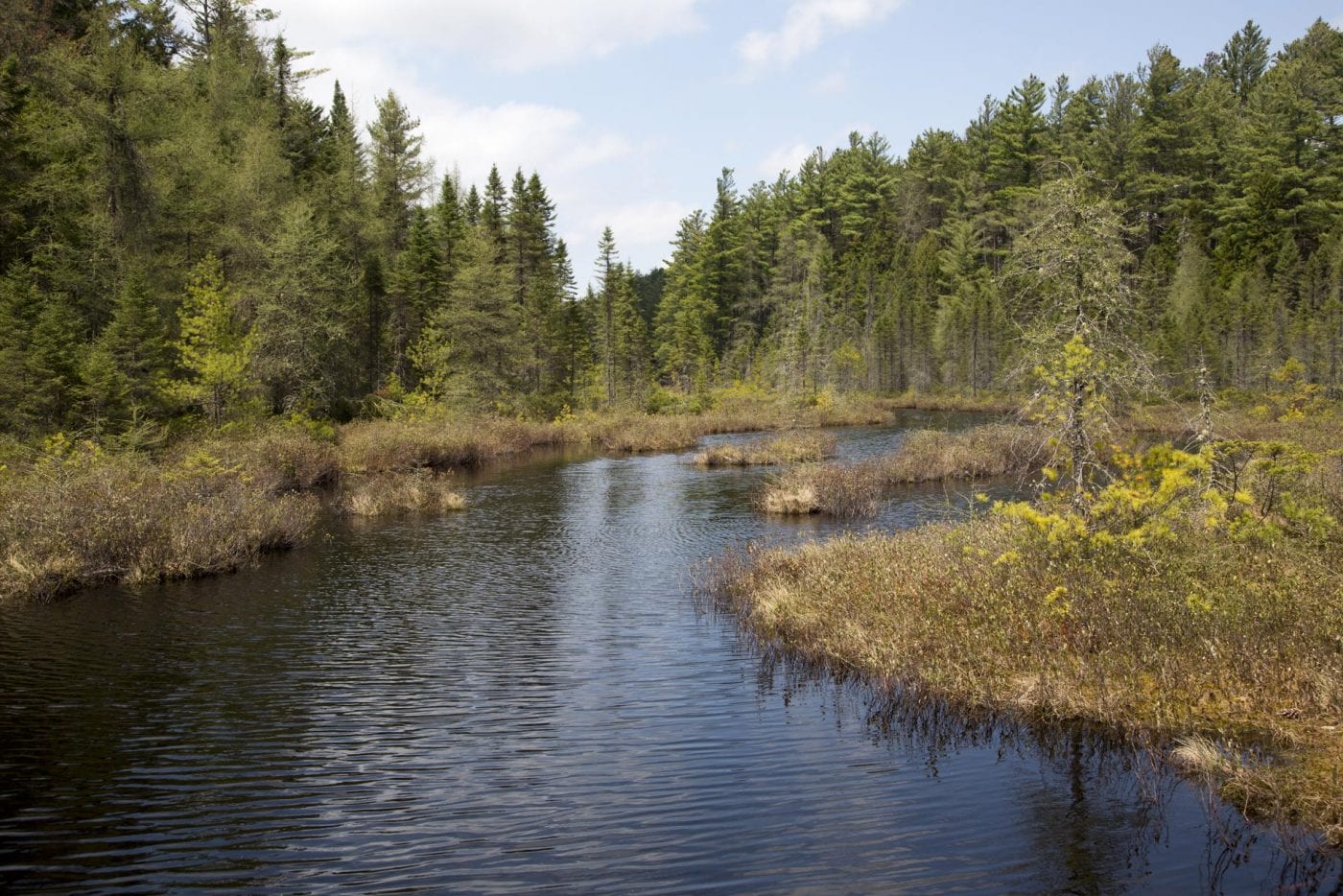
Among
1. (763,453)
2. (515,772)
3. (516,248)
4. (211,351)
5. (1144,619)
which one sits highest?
(516,248)

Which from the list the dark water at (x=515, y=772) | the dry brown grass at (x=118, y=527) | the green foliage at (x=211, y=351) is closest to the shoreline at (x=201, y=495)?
the dry brown grass at (x=118, y=527)

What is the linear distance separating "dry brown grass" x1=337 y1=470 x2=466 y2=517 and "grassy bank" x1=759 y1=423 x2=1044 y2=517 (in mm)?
10980

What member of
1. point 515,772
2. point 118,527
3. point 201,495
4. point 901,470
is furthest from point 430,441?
point 515,772

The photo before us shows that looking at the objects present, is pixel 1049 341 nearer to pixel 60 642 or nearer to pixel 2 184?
pixel 60 642

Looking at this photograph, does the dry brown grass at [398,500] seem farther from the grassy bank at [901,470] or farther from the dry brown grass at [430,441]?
the grassy bank at [901,470]

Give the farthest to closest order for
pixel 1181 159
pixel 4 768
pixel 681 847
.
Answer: pixel 1181 159 → pixel 4 768 → pixel 681 847

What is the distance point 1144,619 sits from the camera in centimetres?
1048

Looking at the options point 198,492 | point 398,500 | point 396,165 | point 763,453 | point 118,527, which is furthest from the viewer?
point 396,165

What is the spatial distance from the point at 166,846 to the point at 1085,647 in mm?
10387

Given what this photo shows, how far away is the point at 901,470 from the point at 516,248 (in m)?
48.4

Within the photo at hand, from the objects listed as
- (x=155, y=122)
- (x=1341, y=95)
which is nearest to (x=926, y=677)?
(x=155, y=122)

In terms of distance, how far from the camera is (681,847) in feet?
24.3

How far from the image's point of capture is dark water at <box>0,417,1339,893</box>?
697 centimetres

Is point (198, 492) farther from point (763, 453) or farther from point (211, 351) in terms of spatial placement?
point (763, 453)
